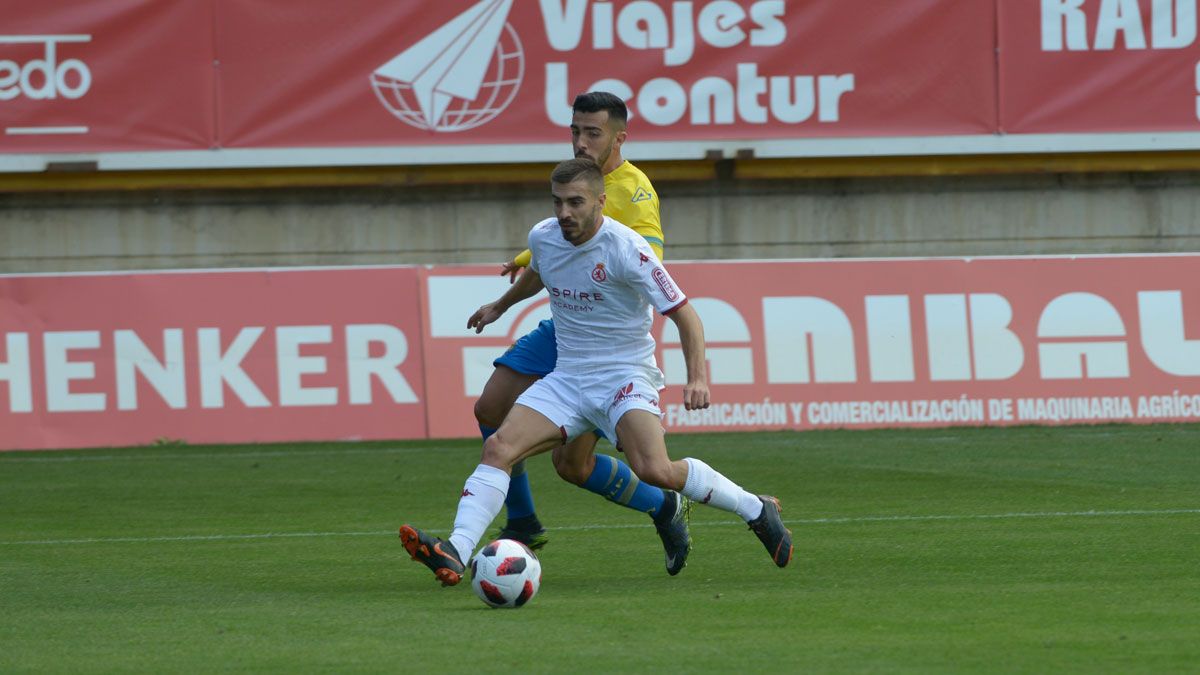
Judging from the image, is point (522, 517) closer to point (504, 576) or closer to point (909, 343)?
point (504, 576)

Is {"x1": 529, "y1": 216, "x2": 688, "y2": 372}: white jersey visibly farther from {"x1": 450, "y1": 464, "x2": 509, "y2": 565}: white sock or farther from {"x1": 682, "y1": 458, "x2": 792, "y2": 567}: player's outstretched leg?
{"x1": 450, "y1": 464, "x2": 509, "y2": 565}: white sock

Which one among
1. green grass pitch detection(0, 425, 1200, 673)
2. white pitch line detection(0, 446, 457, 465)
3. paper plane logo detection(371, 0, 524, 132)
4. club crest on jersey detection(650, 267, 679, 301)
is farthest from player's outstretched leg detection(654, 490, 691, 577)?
paper plane logo detection(371, 0, 524, 132)

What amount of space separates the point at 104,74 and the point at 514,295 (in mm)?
9848

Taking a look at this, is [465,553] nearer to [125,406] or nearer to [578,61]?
[125,406]

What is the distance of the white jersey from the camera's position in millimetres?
7254

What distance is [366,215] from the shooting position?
17922 mm

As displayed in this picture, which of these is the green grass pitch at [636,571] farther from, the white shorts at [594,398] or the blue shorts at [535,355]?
the blue shorts at [535,355]

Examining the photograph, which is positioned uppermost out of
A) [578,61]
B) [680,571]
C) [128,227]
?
[578,61]

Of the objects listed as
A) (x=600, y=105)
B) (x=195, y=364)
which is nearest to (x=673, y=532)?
(x=600, y=105)

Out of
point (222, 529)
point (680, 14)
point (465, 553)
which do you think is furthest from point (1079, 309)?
point (465, 553)

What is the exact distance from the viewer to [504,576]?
666cm

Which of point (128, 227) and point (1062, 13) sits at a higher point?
point (1062, 13)

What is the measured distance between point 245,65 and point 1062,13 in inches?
297

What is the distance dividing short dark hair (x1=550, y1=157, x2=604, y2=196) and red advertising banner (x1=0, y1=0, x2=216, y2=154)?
10.4 metres
